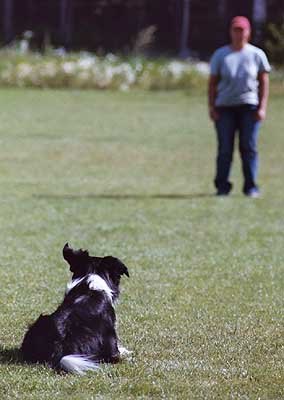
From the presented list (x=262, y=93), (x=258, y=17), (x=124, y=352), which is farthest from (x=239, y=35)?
(x=258, y=17)

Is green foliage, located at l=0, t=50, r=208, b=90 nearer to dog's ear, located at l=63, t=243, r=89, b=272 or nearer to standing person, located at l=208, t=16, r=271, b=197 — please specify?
standing person, located at l=208, t=16, r=271, b=197

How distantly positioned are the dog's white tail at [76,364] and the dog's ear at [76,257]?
58cm

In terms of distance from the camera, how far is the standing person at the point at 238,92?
13.2 metres

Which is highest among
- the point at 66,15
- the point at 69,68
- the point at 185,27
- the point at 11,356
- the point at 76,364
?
the point at 76,364

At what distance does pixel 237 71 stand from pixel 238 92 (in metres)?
0.25

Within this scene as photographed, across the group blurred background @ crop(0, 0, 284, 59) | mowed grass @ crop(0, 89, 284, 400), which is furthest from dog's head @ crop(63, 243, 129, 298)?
blurred background @ crop(0, 0, 284, 59)

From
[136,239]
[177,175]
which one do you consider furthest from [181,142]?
[136,239]

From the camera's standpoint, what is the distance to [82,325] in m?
5.90

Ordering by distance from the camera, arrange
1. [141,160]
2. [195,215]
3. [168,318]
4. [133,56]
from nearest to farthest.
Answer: [168,318] < [195,215] < [141,160] < [133,56]

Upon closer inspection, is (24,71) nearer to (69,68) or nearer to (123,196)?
(69,68)

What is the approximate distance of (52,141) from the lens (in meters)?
20.2

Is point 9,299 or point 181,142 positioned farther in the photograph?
point 181,142

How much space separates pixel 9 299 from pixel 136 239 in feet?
10.3

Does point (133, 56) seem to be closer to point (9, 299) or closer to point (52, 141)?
point (52, 141)
